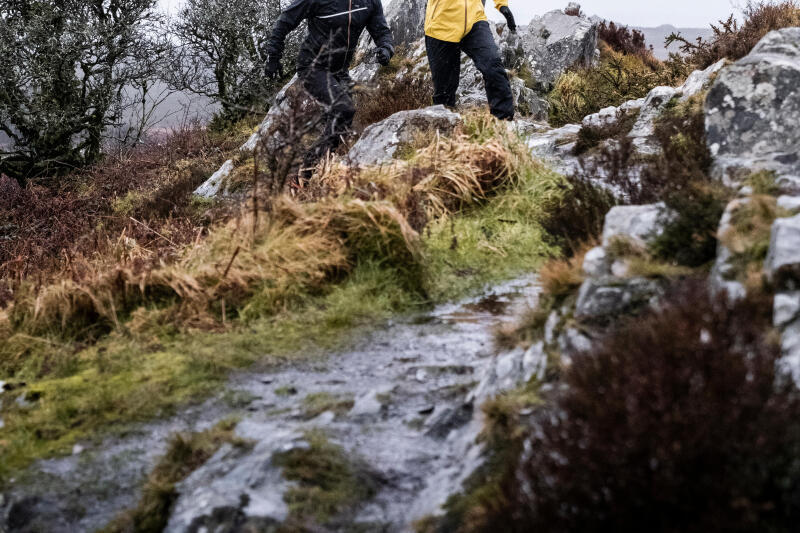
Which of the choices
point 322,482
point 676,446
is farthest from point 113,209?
point 676,446

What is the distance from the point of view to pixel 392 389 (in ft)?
11.6

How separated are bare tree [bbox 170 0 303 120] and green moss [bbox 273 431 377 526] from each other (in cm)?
1592

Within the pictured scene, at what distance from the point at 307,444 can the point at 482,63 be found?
651 centimetres

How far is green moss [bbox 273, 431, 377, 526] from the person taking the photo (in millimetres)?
2514

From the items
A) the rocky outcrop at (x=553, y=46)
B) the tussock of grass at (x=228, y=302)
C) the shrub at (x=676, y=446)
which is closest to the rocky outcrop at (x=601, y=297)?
the shrub at (x=676, y=446)

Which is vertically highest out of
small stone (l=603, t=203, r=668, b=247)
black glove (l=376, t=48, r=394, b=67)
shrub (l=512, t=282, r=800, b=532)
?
black glove (l=376, t=48, r=394, b=67)

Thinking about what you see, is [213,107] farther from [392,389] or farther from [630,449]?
[630,449]

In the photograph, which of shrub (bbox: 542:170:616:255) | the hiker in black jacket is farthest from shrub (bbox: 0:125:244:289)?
shrub (bbox: 542:170:616:255)

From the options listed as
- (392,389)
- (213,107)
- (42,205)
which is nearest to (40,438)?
(392,389)

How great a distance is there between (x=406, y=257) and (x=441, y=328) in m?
0.85

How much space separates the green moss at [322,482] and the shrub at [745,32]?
860 centimetres

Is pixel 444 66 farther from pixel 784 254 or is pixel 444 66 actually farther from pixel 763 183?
pixel 784 254

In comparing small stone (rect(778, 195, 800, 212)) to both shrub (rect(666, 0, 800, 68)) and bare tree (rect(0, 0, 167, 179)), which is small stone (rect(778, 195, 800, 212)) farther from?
bare tree (rect(0, 0, 167, 179))

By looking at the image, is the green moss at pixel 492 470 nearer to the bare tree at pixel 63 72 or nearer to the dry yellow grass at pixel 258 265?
the dry yellow grass at pixel 258 265
